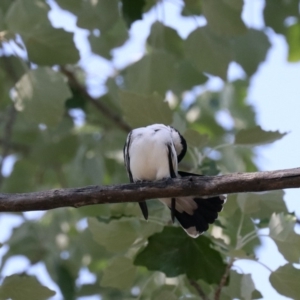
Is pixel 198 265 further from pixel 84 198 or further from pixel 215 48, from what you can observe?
pixel 215 48

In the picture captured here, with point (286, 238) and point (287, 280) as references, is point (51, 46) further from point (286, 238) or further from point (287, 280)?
point (287, 280)

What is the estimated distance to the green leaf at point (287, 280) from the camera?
9.96 ft

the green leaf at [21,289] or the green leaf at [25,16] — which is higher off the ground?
the green leaf at [25,16]

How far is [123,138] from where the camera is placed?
209 inches

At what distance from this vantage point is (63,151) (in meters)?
5.34

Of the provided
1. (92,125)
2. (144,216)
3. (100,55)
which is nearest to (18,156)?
(92,125)

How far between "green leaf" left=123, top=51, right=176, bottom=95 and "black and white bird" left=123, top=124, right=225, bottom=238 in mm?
416

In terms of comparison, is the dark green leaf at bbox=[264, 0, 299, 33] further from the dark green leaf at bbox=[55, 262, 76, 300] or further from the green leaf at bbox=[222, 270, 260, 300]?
the dark green leaf at bbox=[55, 262, 76, 300]

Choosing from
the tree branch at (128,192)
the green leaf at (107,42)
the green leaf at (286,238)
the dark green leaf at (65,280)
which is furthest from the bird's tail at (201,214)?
the green leaf at (107,42)

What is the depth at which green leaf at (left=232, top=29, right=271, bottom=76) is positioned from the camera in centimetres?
483

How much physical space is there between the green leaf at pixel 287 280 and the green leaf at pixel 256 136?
69 cm

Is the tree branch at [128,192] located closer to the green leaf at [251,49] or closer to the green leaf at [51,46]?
the green leaf at [51,46]

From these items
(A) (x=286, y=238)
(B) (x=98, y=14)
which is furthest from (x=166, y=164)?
(B) (x=98, y=14)

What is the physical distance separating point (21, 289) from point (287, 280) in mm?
1194
